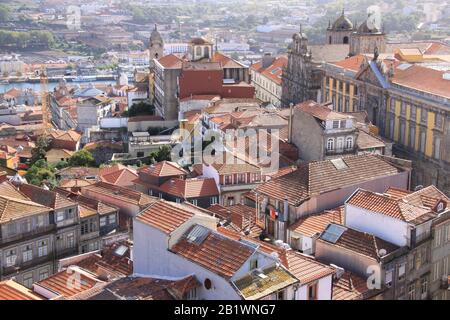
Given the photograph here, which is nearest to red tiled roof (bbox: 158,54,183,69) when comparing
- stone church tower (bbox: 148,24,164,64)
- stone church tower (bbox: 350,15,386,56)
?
stone church tower (bbox: 148,24,164,64)

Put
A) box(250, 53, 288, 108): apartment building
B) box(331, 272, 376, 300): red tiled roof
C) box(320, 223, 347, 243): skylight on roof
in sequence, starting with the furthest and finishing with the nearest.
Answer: box(250, 53, 288, 108): apartment building
box(320, 223, 347, 243): skylight on roof
box(331, 272, 376, 300): red tiled roof

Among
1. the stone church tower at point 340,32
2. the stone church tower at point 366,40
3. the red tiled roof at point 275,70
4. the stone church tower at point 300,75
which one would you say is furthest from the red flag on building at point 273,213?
the stone church tower at point 340,32


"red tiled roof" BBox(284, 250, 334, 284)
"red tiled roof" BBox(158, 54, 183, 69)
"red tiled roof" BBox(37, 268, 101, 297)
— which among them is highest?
"red tiled roof" BBox(158, 54, 183, 69)

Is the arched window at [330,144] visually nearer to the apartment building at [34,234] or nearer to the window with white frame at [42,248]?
the apartment building at [34,234]

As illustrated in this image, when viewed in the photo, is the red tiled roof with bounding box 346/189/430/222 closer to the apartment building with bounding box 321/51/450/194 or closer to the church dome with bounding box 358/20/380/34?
the apartment building with bounding box 321/51/450/194
